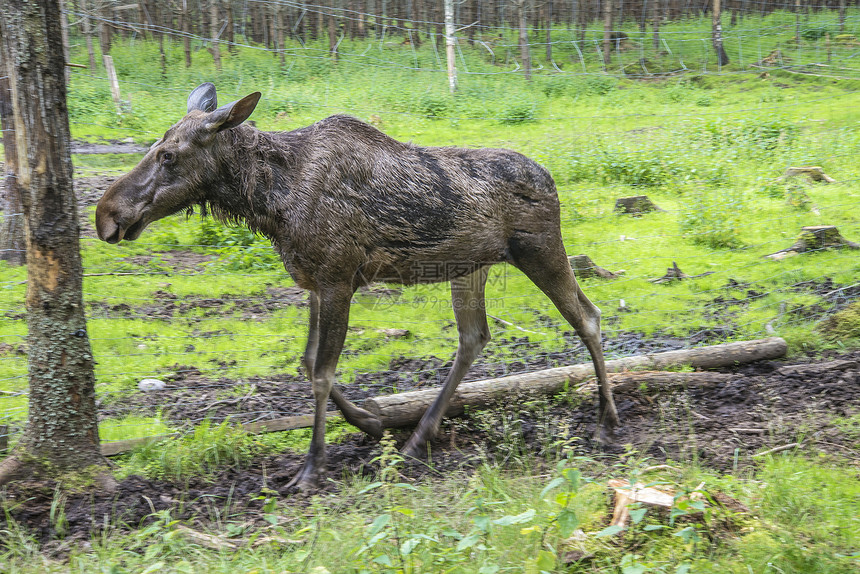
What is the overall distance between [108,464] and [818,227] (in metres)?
8.21

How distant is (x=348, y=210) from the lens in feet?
15.5

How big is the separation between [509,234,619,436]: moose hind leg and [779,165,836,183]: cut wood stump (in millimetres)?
7726

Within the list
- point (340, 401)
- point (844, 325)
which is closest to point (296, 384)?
point (340, 401)

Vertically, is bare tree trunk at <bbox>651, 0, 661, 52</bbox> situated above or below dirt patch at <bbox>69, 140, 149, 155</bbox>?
above

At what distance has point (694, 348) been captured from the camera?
629cm

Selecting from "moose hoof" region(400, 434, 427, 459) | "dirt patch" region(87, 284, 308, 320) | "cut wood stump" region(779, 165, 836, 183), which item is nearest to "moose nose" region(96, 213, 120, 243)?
"moose hoof" region(400, 434, 427, 459)

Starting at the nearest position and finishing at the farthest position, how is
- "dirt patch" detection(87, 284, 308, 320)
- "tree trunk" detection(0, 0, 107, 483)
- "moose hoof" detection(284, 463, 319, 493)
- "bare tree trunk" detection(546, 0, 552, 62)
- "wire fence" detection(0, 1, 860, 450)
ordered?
"tree trunk" detection(0, 0, 107, 483) → "moose hoof" detection(284, 463, 319, 493) → "wire fence" detection(0, 1, 860, 450) → "dirt patch" detection(87, 284, 308, 320) → "bare tree trunk" detection(546, 0, 552, 62)

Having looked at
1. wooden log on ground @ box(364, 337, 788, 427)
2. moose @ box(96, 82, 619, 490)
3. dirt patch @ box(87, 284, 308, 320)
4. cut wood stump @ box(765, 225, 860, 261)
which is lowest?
wooden log on ground @ box(364, 337, 788, 427)

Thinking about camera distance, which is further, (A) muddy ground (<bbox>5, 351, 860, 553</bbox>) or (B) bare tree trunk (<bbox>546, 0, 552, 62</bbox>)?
(B) bare tree trunk (<bbox>546, 0, 552, 62</bbox>)

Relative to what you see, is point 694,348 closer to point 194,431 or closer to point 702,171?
point 194,431

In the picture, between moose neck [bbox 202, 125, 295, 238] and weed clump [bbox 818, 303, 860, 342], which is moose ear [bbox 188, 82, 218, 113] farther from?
weed clump [bbox 818, 303, 860, 342]

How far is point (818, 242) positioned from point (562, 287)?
5063 mm

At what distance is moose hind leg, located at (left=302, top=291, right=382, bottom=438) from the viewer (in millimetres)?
4906

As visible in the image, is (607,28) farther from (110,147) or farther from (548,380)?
(548,380)
